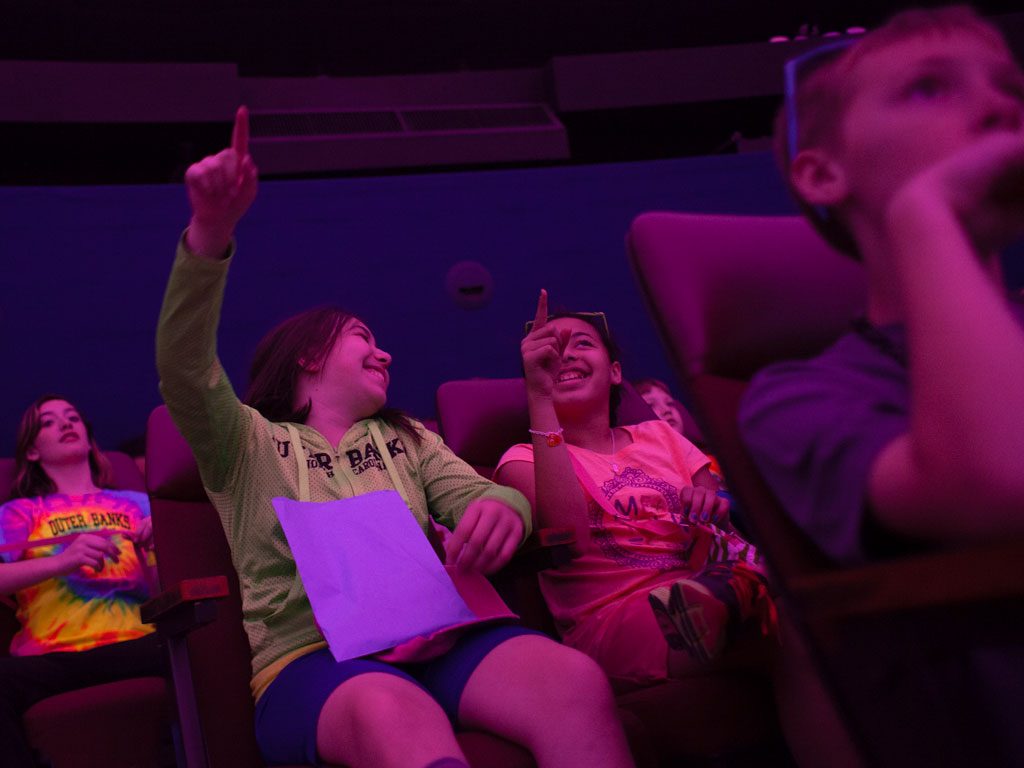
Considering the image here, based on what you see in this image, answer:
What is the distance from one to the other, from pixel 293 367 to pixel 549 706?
83 cm

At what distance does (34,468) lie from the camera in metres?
2.45

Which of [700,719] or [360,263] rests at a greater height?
[360,263]

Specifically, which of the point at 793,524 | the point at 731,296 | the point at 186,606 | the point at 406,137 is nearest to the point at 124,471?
the point at 186,606

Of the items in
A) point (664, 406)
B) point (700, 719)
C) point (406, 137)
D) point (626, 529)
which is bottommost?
point (700, 719)

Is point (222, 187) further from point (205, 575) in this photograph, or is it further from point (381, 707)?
point (205, 575)

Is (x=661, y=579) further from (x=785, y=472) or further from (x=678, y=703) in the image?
(x=785, y=472)

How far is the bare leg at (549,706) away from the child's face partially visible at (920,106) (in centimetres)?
69

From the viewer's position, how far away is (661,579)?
154 cm

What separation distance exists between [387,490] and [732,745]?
0.64 metres

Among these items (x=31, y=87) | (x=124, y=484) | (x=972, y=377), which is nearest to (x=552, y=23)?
(x=31, y=87)

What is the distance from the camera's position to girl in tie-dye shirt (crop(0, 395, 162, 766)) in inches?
75.3

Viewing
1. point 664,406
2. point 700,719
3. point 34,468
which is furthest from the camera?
point 664,406

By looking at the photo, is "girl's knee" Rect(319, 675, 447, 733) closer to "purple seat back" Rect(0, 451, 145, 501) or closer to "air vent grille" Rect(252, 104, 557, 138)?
"purple seat back" Rect(0, 451, 145, 501)

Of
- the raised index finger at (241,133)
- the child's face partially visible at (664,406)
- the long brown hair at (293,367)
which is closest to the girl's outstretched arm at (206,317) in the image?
the raised index finger at (241,133)
